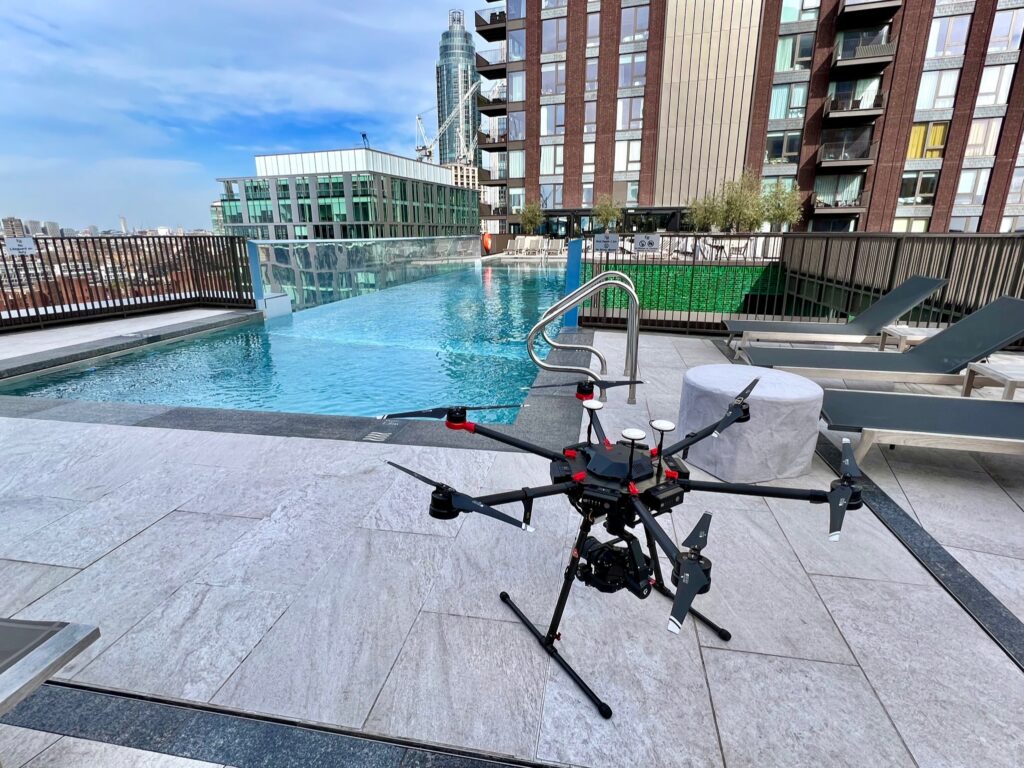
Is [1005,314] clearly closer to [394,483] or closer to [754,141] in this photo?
[394,483]

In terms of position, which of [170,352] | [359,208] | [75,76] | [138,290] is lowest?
[170,352]

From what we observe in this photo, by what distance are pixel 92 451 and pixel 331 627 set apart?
323cm

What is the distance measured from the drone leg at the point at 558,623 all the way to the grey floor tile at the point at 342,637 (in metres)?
0.55

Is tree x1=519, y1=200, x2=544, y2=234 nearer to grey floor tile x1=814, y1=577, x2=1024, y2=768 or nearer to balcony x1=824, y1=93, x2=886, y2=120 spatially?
balcony x1=824, y1=93, x2=886, y2=120

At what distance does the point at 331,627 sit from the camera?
2242mm

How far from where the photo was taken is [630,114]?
3319 centimetres

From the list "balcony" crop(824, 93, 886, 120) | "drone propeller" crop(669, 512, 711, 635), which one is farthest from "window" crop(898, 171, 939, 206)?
"drone propeller" crop(669, 512, 711, 635)

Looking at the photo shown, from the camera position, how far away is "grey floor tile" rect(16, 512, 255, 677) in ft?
7.53

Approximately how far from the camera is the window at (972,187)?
Answer: 27312mm

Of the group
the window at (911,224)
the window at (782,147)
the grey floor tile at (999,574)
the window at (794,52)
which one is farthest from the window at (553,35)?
the grey floor tile at (999,574)

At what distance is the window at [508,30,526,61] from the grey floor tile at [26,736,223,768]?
133 feet

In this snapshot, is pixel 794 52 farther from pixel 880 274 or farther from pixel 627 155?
pixel 880 274

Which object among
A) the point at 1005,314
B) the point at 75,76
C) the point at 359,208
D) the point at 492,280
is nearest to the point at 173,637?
the point at 1005,314

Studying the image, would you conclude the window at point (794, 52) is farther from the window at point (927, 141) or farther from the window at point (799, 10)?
the window at point (927, 141)
